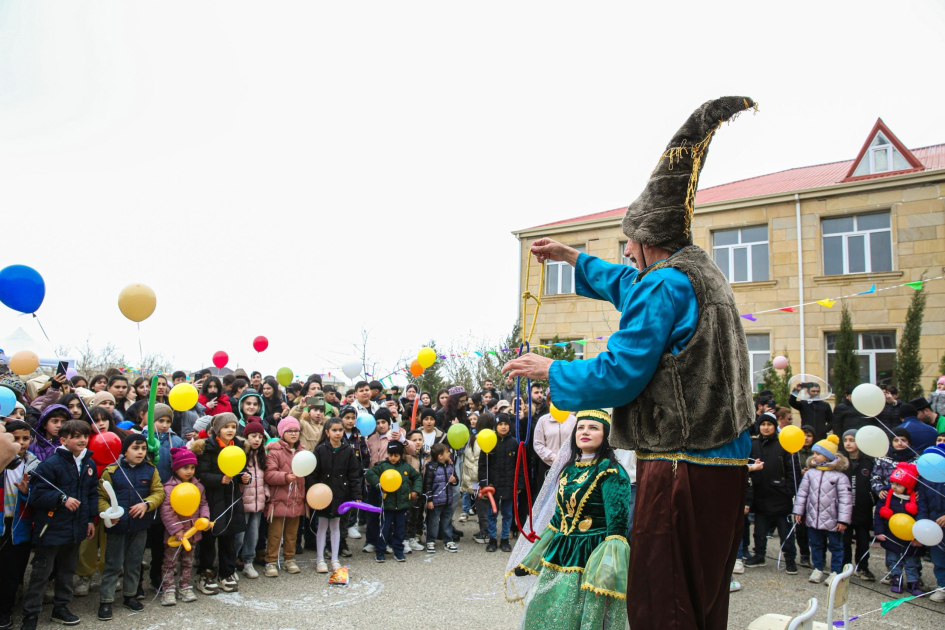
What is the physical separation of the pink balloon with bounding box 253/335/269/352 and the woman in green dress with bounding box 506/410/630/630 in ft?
25.7

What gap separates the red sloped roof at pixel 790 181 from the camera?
17.1m

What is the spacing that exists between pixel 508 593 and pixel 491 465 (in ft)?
14.4

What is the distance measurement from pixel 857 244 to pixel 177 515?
16.4m

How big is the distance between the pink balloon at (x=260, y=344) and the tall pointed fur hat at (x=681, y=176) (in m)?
9.30

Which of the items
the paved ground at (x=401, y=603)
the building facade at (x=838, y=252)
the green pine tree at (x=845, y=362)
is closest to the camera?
the paved ground at (x=401, y=603)

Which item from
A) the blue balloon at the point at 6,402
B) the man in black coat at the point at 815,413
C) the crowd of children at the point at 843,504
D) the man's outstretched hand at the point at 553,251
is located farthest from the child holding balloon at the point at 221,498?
the man in black coat at the point at 815,413

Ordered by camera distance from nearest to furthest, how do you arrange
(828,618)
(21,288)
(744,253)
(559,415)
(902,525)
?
(828,618) < (21,288) < (902,525) < (559,415) < (744,253)

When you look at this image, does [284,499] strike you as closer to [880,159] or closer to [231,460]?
[231,460]

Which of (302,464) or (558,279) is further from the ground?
(558,279)

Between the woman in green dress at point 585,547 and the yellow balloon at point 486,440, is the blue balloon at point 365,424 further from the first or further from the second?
the woman in green dress at point 585,547

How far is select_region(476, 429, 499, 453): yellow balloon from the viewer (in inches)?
313

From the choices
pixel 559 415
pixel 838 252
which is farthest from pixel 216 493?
pixel 838 252

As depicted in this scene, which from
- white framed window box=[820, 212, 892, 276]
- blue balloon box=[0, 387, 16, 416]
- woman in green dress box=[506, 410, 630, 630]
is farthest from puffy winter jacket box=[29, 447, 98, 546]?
white framed window box=[820, 212, 892, 276]

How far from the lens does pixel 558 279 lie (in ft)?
66.4
